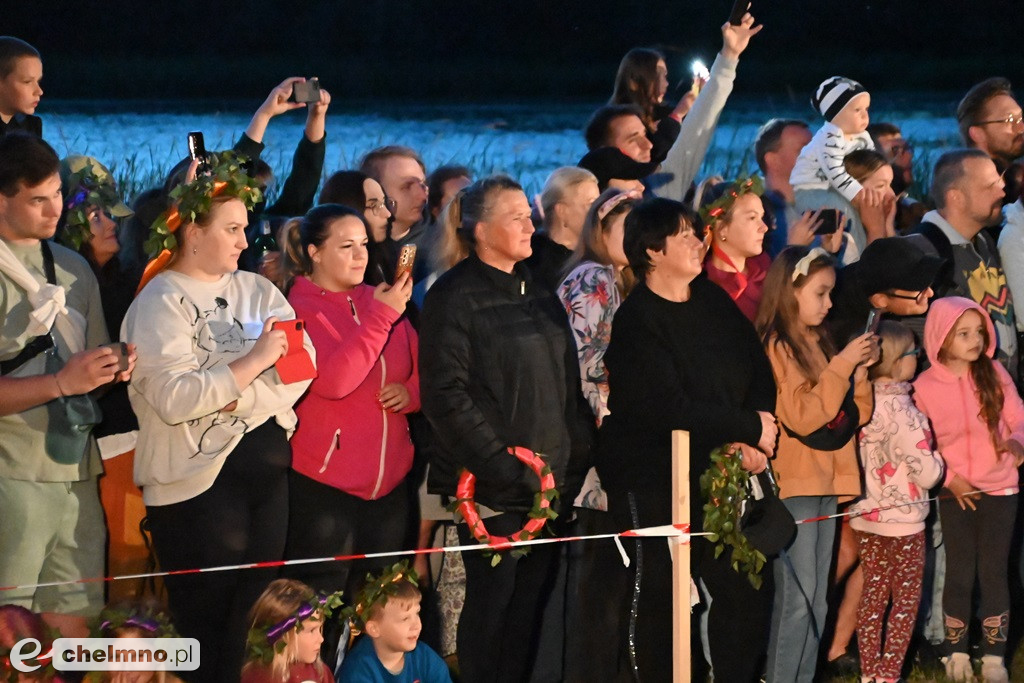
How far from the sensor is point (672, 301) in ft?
18.1

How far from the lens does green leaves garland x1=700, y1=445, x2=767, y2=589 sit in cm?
529

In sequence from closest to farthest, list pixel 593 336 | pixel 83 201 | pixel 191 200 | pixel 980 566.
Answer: pixel 191 200 < pixel 83 201 < pixel 593 336 < pixel 980 566

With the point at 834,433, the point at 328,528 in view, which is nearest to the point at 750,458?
the point at 834,433

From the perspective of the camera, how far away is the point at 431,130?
31.3 ft

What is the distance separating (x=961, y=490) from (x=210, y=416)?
3.29 m

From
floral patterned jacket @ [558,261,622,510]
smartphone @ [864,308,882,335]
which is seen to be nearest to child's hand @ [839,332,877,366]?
smartphone @ [864,308,882,335]

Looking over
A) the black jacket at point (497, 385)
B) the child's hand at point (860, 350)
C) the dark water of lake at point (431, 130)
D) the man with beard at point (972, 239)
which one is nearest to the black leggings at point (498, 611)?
the black jacket at point (497, 385)

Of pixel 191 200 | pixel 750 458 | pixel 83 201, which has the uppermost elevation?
pixel 83 201

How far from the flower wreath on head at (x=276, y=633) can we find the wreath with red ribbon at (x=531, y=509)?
0.62m

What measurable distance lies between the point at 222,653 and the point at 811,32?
7846 mm

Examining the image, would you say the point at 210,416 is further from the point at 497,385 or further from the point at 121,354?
the point at 497,385

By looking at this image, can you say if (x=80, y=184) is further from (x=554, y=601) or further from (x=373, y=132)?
(x=373, y=132)

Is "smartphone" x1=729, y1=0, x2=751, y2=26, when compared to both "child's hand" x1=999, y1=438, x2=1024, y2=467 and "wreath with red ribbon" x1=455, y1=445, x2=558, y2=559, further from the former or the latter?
"wreath with red ribbon" x1=455, y1=445, x2=558, y2=559

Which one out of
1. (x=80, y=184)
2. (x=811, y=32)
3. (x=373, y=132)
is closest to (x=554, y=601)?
(x=80, y=184)
